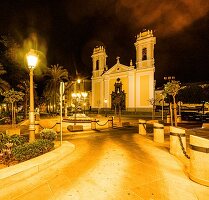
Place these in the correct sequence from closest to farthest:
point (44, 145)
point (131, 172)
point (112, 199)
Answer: point (112, 199)
point (131, 172)
point (44, 145)

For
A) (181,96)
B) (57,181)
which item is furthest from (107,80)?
(57,181)

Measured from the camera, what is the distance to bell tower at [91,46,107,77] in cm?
5178

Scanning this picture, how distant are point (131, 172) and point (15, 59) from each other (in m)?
16.1

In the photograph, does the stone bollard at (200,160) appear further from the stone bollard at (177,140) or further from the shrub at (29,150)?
the shrub at (29,150)

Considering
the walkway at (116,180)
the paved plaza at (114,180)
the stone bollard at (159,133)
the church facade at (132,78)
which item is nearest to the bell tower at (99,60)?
the church facade at (132,78)

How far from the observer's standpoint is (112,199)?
14.2 feet

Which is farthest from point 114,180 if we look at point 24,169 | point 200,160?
point 24,169

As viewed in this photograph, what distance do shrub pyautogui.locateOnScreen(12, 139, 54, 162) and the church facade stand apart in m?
32.5

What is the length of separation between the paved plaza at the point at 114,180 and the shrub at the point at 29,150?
0.80 m

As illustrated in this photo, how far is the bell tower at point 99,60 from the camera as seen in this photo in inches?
2039

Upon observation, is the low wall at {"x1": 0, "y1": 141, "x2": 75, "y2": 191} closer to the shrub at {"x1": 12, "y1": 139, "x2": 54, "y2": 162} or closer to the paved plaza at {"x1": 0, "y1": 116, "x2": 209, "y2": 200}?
the paved plaza at {"x1": 0, "y1": 116, "x2": 209, "y2": 200}

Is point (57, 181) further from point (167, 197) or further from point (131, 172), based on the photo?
point (167, 197)

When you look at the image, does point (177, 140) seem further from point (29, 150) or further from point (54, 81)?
point (54, 81)

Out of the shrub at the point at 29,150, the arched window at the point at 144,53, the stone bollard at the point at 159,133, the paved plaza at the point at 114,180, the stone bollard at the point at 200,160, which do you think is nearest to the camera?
the paved plaza at the point at 114,180
